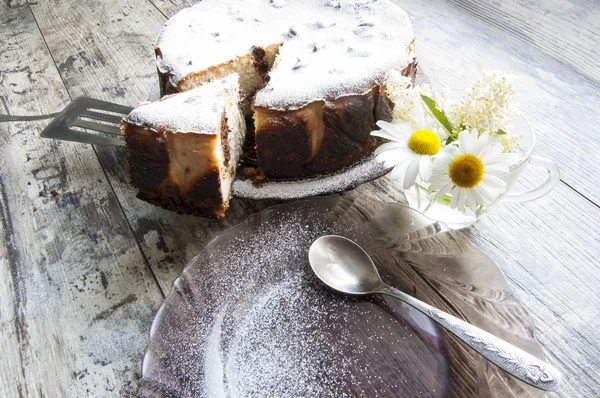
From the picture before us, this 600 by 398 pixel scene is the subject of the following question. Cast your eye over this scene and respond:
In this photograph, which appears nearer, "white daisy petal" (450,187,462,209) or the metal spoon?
the metal spoon

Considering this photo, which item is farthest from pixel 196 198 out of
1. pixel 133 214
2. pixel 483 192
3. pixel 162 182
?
pixel 483 192

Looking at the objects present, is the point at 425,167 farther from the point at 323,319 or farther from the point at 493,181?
the point at 323,319

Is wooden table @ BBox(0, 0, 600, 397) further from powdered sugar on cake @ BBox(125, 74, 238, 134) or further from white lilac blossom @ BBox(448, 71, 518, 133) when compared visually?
white lilac blossom @ BBox(448, 71, 518, 133)

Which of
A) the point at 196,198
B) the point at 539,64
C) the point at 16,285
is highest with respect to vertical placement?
the point at 539,64

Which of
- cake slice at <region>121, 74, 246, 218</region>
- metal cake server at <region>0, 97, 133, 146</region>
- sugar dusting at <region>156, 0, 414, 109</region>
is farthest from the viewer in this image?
metal cake server at <region>0, 97, 133, 146</region>

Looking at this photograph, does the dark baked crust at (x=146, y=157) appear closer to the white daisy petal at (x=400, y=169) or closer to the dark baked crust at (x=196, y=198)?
the dark baked crust at (x=196, y=198)

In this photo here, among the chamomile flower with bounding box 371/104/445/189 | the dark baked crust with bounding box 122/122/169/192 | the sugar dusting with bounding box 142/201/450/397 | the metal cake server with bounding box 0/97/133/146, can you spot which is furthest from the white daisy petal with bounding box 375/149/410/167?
the metal cake server with bounding box 0/97/133/146
